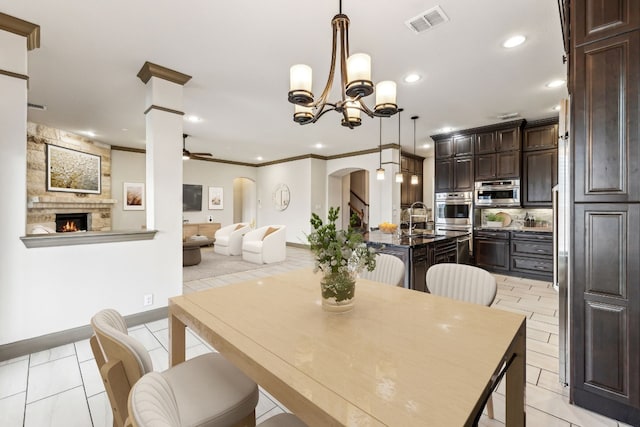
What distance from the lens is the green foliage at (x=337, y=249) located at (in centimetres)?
133

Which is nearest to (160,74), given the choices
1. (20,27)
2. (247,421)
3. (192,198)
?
(20,27)

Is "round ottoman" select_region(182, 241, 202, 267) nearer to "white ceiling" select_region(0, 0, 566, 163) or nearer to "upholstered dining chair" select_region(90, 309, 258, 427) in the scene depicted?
"white ceiling" select_region(0, 0, 566, 163)

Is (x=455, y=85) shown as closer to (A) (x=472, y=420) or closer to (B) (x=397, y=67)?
(B) (x=397, y=67)

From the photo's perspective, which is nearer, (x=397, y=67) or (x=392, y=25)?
(x=392, y=25)

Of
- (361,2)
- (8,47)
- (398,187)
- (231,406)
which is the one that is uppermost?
(361,2)

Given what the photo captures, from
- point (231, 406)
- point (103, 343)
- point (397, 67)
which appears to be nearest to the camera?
point (103, 343)

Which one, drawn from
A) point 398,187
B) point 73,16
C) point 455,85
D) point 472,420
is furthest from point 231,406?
point 398,187

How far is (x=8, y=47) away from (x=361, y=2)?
2873 mm

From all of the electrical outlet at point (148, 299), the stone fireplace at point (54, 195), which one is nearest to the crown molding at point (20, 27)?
the electrical outlet at point (148, 299)

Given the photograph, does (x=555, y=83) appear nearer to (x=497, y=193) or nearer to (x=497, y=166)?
(x=497, y=166)

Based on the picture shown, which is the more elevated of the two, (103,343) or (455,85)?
(455,85)

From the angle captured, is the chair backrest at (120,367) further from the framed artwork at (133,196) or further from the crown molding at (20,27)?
the framed artwork at (133,196)

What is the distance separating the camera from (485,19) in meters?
2.32

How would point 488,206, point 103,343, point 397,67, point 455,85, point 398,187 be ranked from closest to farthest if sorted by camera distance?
point 103,343
point 397,67
point 455,85
point 488,206
point 398,187
